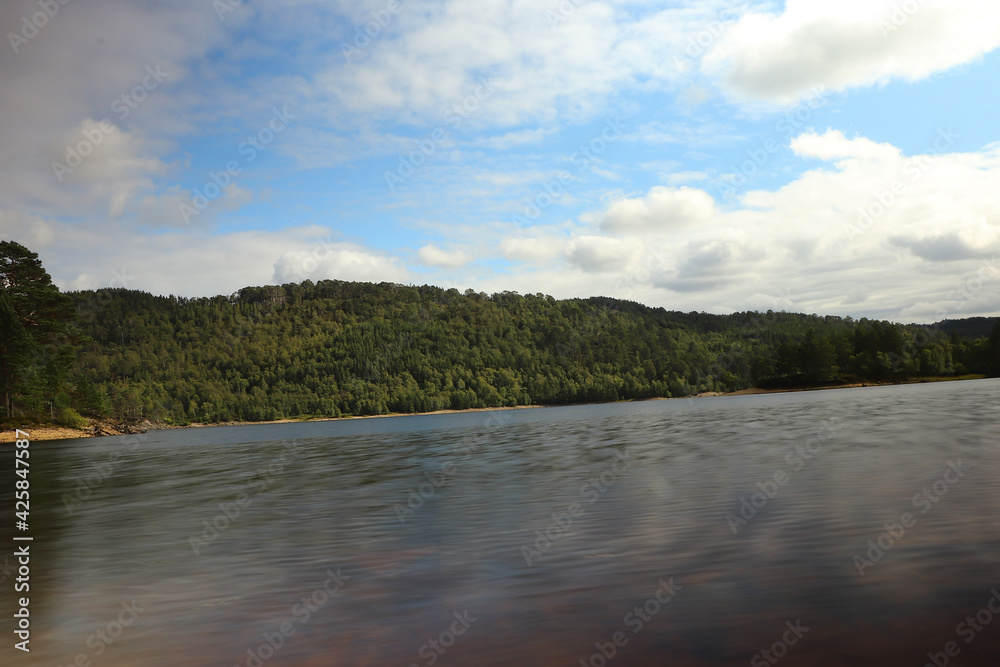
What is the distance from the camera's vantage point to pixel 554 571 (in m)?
13.0

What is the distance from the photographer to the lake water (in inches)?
357

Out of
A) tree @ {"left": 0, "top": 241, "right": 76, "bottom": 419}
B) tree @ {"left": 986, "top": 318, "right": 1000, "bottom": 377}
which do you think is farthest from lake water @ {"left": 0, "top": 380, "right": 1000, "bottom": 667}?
tree @ {"left": 986, "top": 318, "right": 1000, "bottom": 377}

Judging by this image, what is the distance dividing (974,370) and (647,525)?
203 meters

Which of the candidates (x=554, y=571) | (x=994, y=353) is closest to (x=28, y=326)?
(x=554, y=571)

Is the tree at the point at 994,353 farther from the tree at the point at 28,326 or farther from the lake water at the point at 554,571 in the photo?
the tree at the point at 28,326

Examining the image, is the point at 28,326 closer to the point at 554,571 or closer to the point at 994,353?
the point at 554,571

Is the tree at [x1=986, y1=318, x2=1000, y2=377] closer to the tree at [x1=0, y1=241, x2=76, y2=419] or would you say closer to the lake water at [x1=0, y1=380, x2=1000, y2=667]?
the lake water at [x1=0, y1=380, x2=1000, y2=667]

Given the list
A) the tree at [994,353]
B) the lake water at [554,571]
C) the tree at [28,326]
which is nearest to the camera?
the lake water at [554,571]

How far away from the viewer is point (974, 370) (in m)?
170

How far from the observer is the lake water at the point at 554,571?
906cm

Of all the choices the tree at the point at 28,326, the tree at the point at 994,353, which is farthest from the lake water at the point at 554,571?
the tree at the point at 994,353

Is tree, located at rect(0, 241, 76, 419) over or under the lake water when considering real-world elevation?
over

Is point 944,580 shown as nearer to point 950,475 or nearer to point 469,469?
point 950,475

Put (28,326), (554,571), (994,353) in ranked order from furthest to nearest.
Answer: (994,353)
(28,326)
(554,571)
